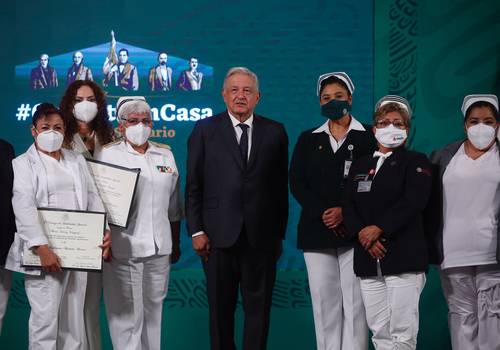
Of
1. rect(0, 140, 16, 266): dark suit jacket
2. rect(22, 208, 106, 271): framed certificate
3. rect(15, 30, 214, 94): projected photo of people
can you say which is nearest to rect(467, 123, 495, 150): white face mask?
rect(22, 208, 106, 271): framed certificate

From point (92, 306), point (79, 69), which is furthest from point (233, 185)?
point (79, 69)

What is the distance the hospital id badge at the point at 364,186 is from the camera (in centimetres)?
407

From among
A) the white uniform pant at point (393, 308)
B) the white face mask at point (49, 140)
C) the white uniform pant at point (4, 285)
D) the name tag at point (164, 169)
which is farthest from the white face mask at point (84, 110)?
the white uniform pant at point (393, 308)

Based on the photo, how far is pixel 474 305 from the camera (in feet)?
14.5

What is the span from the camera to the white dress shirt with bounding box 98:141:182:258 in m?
4.28

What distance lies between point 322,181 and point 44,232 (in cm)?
150

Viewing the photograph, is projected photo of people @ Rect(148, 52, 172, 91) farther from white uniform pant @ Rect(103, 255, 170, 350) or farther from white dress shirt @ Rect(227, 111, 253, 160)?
white uniform pant @ Rect(103, 255, 170, 350)

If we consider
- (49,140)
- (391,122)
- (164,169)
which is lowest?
(164,169)

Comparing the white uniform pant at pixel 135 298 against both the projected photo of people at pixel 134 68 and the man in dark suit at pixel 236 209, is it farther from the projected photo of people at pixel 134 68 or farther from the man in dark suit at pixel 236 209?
the projected photo of people at pixel 134 68

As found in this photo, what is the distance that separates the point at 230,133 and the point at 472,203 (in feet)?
4.53

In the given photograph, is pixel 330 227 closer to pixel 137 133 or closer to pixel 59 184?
pixel 137 133

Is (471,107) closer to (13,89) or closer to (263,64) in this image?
(263,64)

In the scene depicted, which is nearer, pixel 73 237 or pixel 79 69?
pixel 73 237

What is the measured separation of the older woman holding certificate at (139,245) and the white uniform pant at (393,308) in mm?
1142
